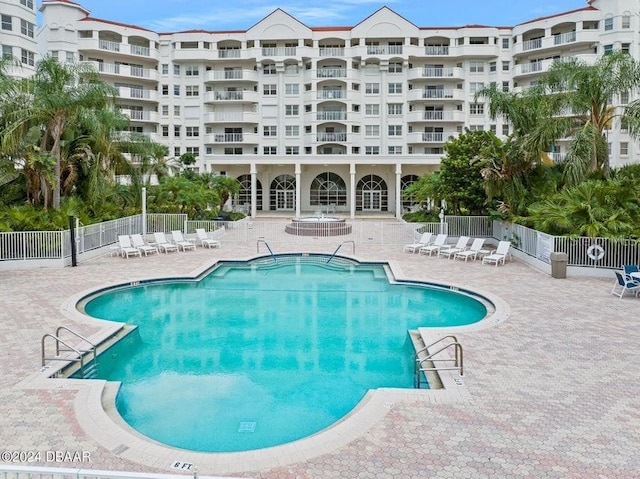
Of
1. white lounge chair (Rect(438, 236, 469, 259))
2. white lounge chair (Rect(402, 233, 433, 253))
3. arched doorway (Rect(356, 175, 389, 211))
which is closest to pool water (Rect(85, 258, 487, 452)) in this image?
white lounge chair (Rect(438, 236, 469, 259))

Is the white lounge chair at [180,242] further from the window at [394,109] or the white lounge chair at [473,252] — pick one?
the window at [394,109]

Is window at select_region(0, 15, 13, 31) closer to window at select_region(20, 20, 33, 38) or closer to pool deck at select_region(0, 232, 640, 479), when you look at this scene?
window at select_region(20, 20, 33, 38)

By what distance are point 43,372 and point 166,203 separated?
21.6 m

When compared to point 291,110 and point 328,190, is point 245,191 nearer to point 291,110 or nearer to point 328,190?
point 328,190

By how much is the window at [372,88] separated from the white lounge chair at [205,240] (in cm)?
2898

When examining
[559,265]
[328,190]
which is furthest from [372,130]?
[559,265]

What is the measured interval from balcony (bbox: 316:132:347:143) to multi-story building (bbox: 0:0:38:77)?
24125mm

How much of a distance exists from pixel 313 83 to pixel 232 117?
8.07 meters

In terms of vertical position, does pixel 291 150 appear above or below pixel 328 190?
above

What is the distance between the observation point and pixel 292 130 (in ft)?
169

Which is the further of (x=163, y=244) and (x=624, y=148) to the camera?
(x=624, y=148)

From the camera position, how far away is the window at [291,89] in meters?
51.3

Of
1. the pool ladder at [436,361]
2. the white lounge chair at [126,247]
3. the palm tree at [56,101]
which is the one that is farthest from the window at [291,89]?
the pool ladder at [436,361]

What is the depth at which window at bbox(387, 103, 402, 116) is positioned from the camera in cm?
5081
